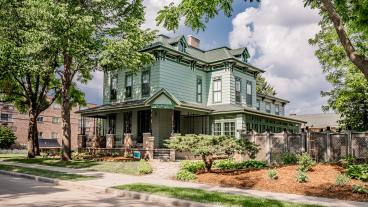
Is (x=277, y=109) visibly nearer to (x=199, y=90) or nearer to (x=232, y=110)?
(x=199, y=90)

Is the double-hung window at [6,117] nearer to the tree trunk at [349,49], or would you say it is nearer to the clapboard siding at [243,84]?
the clapboard siding at [243,84]

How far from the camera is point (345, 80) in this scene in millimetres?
25453

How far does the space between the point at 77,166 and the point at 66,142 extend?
4.61 metres

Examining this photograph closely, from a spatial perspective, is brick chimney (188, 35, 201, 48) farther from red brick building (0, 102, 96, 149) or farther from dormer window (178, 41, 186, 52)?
red brick building (0, 102, 96, 149)

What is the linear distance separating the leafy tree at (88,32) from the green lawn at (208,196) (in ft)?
40.7

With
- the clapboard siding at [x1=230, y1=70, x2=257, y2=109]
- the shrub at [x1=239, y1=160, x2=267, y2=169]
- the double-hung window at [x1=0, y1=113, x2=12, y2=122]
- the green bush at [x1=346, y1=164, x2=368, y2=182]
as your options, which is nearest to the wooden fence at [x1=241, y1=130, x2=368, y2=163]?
the shrub at [x1=239, y1=160, x2=267, y2=169]

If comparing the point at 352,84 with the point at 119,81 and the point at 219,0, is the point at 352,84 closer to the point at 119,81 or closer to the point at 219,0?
the point at 219,0

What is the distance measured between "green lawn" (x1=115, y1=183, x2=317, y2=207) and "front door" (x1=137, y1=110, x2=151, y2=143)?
15.8 metres

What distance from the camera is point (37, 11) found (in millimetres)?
20688

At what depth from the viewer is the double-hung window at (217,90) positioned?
30784mm


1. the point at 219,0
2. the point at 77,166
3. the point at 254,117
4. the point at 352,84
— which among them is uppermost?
the point at 219,0

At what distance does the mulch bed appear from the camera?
1126cm

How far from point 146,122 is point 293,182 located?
17140mm

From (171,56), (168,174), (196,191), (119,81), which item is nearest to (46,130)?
(119,81)
